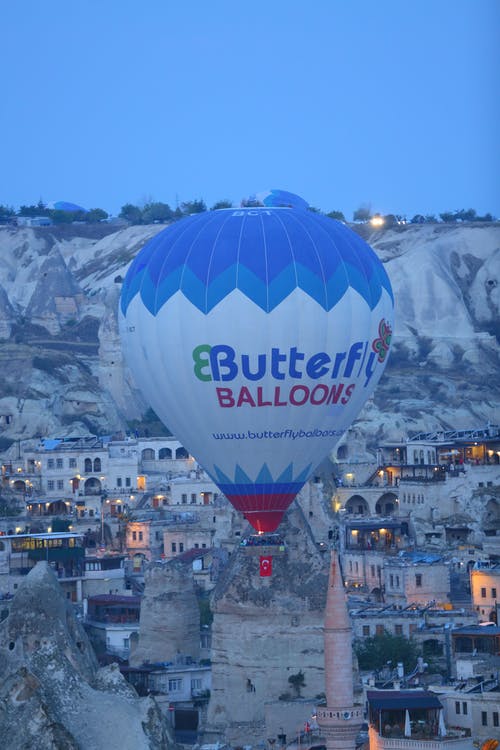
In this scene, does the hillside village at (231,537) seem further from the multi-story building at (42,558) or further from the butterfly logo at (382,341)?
the butterfly logo at (382,341)

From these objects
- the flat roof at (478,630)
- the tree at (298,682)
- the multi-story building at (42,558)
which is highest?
the multi-story building at (42,558)

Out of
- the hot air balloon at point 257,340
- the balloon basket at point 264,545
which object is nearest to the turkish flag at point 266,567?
the balloon basket at point 264,545

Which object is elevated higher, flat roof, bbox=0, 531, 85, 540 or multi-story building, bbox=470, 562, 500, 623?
flat roof, bbox=0, 531, 85, 540

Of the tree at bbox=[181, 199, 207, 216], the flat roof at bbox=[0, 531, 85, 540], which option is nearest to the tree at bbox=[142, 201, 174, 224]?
the tree at bbox=[181, 199, 207, 216]

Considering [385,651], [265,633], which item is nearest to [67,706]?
[265,633]

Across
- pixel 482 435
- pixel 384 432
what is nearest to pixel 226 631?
pixel 482 435

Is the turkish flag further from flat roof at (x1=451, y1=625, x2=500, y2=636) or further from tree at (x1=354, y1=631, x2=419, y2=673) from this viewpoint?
flat roof at (x1=451, y1=625, x2=500, y2=636)
